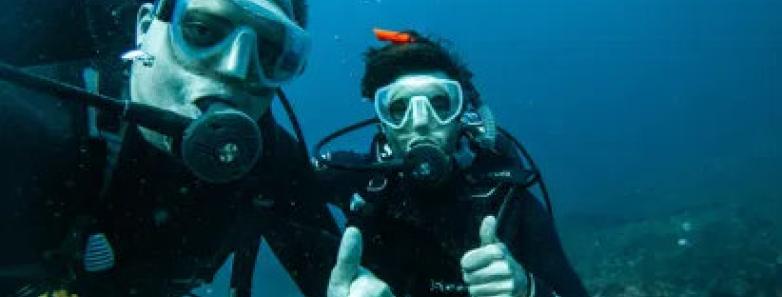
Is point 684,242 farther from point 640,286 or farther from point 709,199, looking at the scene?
point 709,199

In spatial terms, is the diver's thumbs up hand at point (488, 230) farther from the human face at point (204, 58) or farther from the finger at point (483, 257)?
the human face at point (204, 58)

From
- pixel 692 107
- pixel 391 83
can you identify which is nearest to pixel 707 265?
pixel 391 83

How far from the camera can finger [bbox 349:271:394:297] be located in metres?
2.78

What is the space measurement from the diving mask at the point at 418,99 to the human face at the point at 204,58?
1.74 metres

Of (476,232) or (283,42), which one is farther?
(476,232)

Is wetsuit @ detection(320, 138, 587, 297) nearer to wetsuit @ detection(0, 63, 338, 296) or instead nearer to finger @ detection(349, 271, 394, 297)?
wetsuit @ detection(0, 63, 338, 296)

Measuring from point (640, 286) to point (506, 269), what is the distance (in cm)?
964

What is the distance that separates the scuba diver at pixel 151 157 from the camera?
234cm

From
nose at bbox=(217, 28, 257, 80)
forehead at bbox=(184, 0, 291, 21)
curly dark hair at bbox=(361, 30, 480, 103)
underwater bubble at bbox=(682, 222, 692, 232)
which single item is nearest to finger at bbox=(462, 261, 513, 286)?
nose at bbox=(217, 28, 257, 80)

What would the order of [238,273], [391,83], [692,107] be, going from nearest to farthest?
[238,273] → [391,83] → [692,107]

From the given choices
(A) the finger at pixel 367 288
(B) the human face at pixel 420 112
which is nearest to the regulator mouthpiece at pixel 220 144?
(A) the finger at pixel 367 288

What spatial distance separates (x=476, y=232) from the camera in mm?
4070

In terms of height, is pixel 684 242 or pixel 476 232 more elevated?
pixel 476 232

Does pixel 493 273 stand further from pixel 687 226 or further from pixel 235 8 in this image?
pixel 687 226
